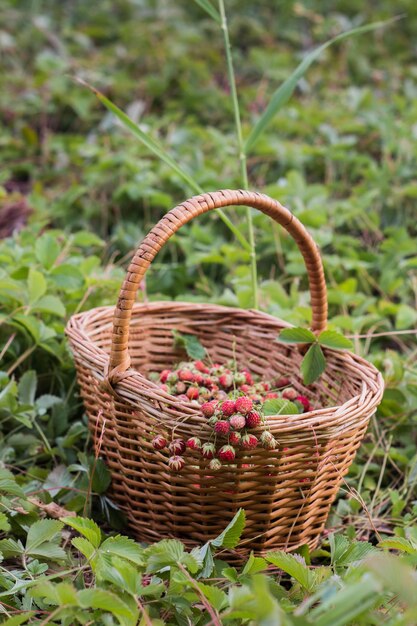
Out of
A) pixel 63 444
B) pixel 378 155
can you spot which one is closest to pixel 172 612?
pixel 63 444

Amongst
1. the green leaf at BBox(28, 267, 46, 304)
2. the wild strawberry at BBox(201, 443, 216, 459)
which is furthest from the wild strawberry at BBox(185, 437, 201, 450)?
the green leaf at BBox(28, 267, 46, 304)

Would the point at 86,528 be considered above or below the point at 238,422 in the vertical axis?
below

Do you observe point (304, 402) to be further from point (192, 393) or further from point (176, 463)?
point (176, 463)

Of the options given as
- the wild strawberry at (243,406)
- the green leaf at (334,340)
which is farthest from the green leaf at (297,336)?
the wild strawberry at (243,406)

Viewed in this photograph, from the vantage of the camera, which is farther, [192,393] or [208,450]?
[192,393]

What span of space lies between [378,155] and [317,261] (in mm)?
1541

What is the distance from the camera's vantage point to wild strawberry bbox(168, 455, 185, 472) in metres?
1.00

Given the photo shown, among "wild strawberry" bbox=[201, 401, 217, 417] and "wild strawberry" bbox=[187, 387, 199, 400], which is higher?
"wild strawberry" bbox=[201, 401, 217, 417]

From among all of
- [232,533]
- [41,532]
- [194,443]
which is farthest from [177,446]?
[41,532]

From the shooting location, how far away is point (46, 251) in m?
1.55

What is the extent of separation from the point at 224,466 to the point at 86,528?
196 millimetres

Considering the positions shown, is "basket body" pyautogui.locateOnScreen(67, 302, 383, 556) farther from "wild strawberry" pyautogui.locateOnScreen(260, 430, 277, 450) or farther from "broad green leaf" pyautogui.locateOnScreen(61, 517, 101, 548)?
"broad green leaf" pyautogui.locateOnScreen(61, 517, 101, 548)

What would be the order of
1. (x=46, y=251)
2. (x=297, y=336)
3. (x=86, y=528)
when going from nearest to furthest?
(x=86, y=528) < (x=297, y=336) < (x=46, y=251)

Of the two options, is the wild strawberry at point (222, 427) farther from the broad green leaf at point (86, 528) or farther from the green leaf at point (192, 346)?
the green leaf at point (192, 346)
